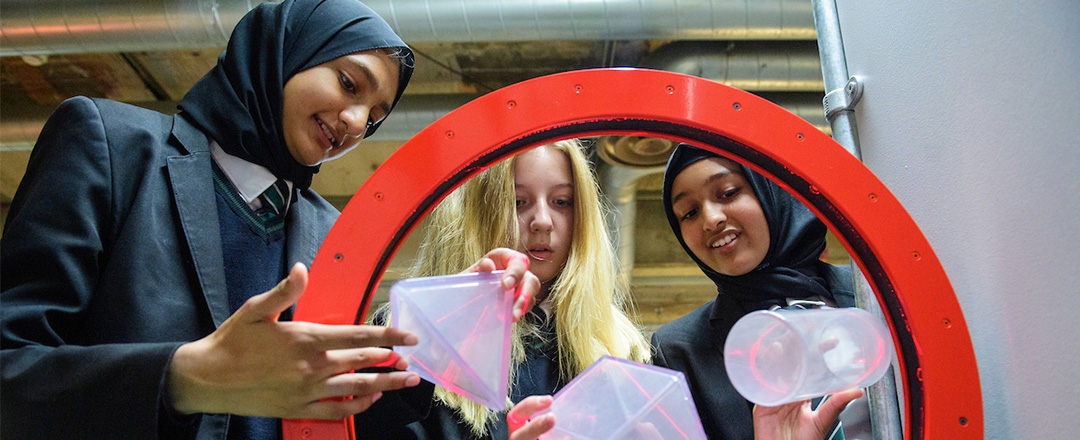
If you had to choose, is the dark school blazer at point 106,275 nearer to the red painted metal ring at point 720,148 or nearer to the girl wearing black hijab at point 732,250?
the red painted metal ring at point 720,148

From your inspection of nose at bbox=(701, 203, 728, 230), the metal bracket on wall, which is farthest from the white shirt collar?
the metal bracket on wall

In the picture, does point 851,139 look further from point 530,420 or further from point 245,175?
point 245,175

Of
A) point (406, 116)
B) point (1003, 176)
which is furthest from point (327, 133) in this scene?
Answer: point (406, 116)

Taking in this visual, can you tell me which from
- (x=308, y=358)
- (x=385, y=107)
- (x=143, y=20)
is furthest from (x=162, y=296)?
(x=143, y=20)

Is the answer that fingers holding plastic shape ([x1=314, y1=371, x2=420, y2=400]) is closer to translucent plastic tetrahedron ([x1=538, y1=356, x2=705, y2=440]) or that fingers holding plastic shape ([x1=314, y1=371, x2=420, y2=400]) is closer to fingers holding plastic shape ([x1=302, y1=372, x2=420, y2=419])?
fingers holding plastic shape ([x1=302, y1=372, x2=420, y2=419])

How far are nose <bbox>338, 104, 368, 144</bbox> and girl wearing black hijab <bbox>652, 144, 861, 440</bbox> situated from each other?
45 cm

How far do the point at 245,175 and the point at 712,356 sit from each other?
686 millimetres

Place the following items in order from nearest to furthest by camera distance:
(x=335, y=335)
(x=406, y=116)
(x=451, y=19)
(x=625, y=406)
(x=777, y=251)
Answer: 1. (x=335, y=335)
2. (x=625, y=406)
3. (x=777, y=251)
4. (x=451, y=19)
5. (x=406, y=116)

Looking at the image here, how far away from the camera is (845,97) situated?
88 centimetres

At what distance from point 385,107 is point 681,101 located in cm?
49

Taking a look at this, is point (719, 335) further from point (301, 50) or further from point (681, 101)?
point (301, 50)

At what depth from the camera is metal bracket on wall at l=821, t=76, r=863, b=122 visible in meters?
0.86

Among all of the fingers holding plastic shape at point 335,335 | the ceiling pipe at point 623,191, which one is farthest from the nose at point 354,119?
the ceiling pipe at point 623,191

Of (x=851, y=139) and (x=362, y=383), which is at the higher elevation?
(x=851, y=139)
